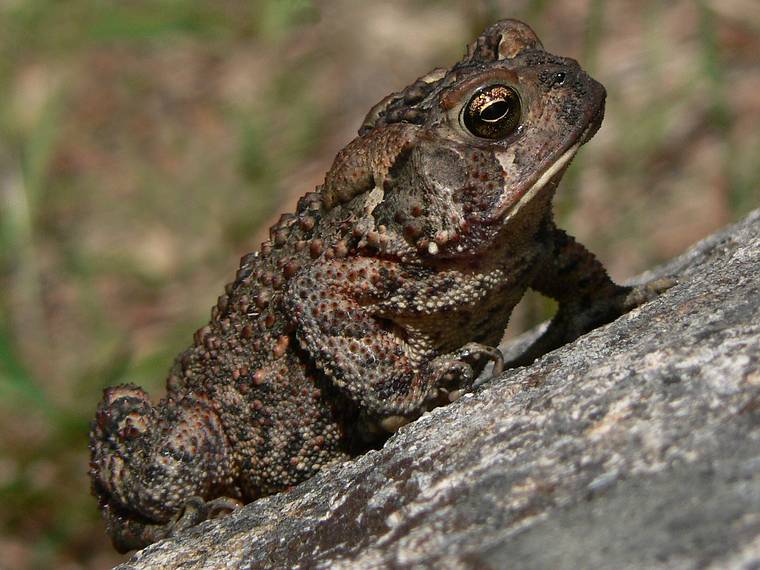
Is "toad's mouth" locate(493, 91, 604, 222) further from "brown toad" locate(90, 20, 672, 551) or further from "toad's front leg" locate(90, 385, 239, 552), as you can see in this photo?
"toad's front leg" locate(90, 385, 239, 552)

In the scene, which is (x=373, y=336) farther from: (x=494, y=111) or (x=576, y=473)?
(x=576, y=473)

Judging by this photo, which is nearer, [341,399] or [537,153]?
[537,153]

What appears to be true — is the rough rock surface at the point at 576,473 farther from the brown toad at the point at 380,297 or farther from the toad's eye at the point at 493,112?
the toad's eye at the point at 493,112

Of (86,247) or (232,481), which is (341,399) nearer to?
(232,481)

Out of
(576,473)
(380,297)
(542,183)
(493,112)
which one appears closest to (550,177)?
(542,183)

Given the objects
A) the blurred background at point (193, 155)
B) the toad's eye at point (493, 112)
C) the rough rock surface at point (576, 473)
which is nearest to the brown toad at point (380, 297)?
the toad's eye at point (493, 112)

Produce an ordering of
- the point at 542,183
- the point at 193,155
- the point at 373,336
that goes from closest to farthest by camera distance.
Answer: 1. the point at 542,183
2. the point at 373,336
3. the point at 193,155

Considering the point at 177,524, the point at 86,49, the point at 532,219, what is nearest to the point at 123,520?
the point at 177,524
